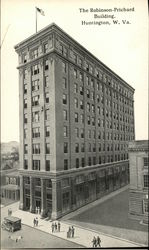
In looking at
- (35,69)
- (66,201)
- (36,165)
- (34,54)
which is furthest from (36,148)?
(34,54)

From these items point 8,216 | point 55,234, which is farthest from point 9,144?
point 55,234

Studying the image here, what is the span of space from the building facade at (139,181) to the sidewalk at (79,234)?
401cm

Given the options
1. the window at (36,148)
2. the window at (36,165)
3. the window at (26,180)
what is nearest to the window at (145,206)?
the window at (36,165)

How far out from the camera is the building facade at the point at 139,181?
2106 cm

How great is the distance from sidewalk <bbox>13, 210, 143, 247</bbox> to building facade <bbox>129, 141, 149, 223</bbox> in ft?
13.2

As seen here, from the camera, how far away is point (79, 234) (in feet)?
63.5

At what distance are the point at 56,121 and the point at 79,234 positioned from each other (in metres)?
11.0

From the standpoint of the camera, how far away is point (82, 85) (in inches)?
1100

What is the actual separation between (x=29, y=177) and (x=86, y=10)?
17.8 metres

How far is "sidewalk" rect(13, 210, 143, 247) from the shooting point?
1795 centimetres

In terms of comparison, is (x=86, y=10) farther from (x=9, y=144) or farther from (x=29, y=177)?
(x=29, y=177)

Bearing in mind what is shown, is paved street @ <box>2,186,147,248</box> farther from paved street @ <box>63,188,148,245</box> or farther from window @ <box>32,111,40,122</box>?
window @ <box>32,111,40,122</box>

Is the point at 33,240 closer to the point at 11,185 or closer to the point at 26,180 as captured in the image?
the point at 11,185

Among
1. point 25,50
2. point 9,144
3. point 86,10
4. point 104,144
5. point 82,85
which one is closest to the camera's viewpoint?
point 86,10
